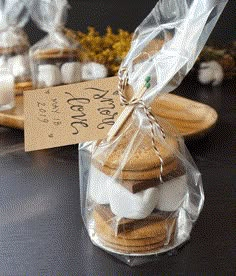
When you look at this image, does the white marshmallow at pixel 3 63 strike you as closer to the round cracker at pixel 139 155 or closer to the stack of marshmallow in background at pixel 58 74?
the stack of marshmallow in background at pixel 58 74

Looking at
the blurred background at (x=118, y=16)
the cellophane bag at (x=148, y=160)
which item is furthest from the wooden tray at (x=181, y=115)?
the blurred background at (x=118, y=16)

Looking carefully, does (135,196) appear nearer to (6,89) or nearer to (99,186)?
(99,186)

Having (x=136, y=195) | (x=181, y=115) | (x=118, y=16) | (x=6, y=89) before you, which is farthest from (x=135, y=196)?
(x=118, y=16)

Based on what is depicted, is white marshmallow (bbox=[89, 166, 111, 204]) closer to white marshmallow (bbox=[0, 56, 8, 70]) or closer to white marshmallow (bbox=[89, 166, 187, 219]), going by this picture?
white marshmallow (bbox=[89, 166, 187, 219])

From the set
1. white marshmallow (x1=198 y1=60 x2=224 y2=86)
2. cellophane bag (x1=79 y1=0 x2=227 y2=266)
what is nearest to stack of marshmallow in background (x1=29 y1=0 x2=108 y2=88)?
white marshmallow (x1=198 y1=60 x2=224 y2=86)

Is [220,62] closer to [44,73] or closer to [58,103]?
[44,73]

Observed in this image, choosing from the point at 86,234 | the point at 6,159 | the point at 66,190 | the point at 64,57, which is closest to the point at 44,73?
the point at 64,57
